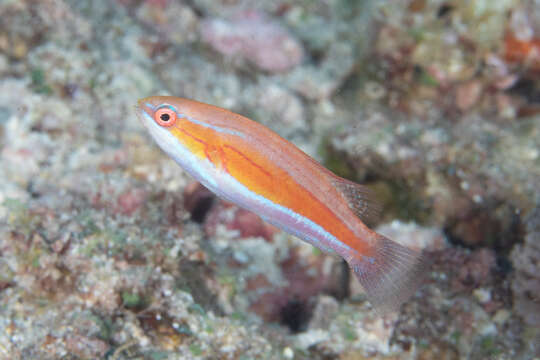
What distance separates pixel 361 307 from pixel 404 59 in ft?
12.1

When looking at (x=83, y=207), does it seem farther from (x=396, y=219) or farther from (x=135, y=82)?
(x=396, y=219)

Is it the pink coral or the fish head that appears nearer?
the fish head

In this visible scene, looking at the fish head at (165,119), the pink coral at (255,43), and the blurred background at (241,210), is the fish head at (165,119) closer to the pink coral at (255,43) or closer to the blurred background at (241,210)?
the blurred background at (241,210)

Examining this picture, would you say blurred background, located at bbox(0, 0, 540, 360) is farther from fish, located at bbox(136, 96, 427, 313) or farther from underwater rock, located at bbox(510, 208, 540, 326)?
fish, located at bbox(136, 96, 427, 313)

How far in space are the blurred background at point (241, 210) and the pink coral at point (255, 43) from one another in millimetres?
34

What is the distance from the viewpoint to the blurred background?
295 cm

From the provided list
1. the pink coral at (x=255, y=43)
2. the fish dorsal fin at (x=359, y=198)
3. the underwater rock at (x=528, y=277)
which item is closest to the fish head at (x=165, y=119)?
the fish dorsal fin at (x=359, y=198)

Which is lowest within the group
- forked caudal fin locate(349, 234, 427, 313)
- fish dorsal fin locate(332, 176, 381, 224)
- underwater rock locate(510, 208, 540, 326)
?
forked caudal fin locate(349, 234, 427, 313)

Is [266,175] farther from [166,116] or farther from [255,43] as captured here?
[255,43]

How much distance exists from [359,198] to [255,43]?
14.9 feet

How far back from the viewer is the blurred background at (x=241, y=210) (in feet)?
9.67

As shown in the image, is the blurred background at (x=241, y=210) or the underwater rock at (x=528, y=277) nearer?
the blurred background at (x=241, y=210)

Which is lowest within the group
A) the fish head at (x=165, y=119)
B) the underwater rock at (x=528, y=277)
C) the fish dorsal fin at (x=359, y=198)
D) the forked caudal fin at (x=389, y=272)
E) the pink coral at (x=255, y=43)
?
the forked caudal fin at (x=389, y=272)

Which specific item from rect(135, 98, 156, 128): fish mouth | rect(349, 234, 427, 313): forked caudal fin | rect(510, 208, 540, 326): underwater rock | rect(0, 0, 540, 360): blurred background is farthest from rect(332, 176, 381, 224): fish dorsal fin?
rect(510, 208, 540, 326): underwater rock
